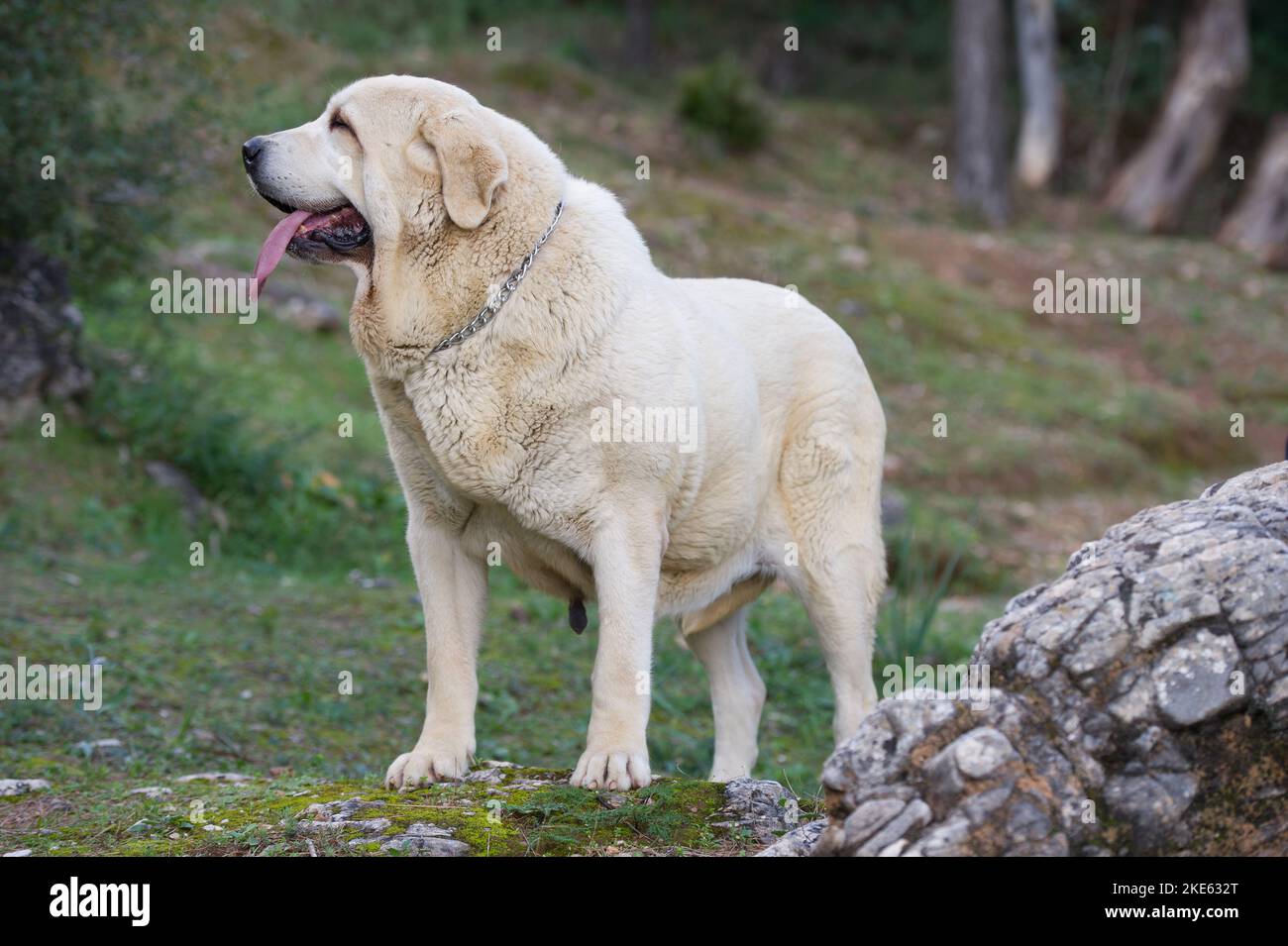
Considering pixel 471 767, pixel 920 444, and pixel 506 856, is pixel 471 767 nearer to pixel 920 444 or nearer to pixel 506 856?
pixel 506 856

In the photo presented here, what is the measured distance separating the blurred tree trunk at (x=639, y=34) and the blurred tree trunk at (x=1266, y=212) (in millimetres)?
9254

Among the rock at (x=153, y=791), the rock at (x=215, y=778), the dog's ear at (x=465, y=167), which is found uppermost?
the dog's ear at (x=465, y=167)

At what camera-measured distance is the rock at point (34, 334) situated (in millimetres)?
8664

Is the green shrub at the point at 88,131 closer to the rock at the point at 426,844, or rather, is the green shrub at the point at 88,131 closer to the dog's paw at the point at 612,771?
the dog's paw at the point at 612,771

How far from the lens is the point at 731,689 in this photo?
5629mm

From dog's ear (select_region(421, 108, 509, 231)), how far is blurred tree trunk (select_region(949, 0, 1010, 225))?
1693cm

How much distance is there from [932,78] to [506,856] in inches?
954

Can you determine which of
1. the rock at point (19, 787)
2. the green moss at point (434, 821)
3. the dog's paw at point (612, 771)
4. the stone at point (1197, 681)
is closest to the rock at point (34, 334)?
the rock at point (19, 787)

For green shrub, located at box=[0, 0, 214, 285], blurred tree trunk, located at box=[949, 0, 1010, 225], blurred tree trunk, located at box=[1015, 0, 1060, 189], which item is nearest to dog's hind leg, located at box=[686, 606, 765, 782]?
green shrub, located at box=[0, 0, 214, 285]

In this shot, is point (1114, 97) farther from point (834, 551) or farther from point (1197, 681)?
point (1197, 681)

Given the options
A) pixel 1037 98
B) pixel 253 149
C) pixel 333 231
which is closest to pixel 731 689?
pixel 333 231

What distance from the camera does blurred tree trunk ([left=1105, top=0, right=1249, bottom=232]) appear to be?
21422 millimetres

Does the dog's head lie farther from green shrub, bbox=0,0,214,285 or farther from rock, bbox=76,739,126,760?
green shrub, bbox=0,0,214,285

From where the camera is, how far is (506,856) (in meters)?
3.54
